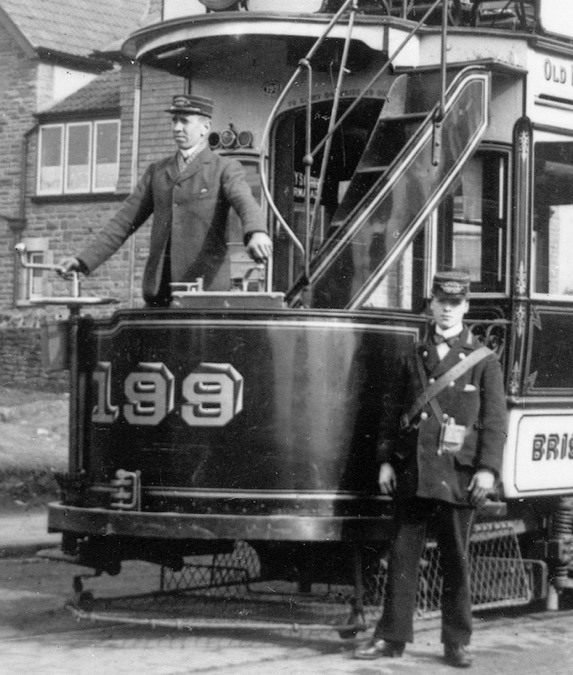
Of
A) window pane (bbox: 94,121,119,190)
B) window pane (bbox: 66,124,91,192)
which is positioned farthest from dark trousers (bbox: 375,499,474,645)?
window pane (bbox: 66,124,91,192)

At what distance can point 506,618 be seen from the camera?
338 inches

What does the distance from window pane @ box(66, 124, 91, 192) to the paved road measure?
20120mm

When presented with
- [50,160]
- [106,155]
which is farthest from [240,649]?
[50,160]

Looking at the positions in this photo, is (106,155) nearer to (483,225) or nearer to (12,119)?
(12,119)

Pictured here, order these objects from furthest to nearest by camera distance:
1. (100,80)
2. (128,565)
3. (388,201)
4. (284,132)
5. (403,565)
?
(100,80)
(128,565)
(284,132)
(388,201)
(403,565)

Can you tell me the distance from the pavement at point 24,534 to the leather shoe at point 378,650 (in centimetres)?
403

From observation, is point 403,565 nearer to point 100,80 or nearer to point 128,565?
point 128,565

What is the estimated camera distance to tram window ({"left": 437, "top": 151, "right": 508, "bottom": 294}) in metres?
8.38

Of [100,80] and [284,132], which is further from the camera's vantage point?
[100,80]

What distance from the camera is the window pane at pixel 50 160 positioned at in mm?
28812

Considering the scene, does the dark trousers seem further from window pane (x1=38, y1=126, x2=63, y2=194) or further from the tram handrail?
window pane (x1=38, y1=126, x2=63, y2=194)

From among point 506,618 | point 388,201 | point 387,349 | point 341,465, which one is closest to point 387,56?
point 388,201

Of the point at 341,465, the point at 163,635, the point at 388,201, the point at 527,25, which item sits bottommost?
the point at 163,635

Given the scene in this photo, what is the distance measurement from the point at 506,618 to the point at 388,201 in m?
2.47
